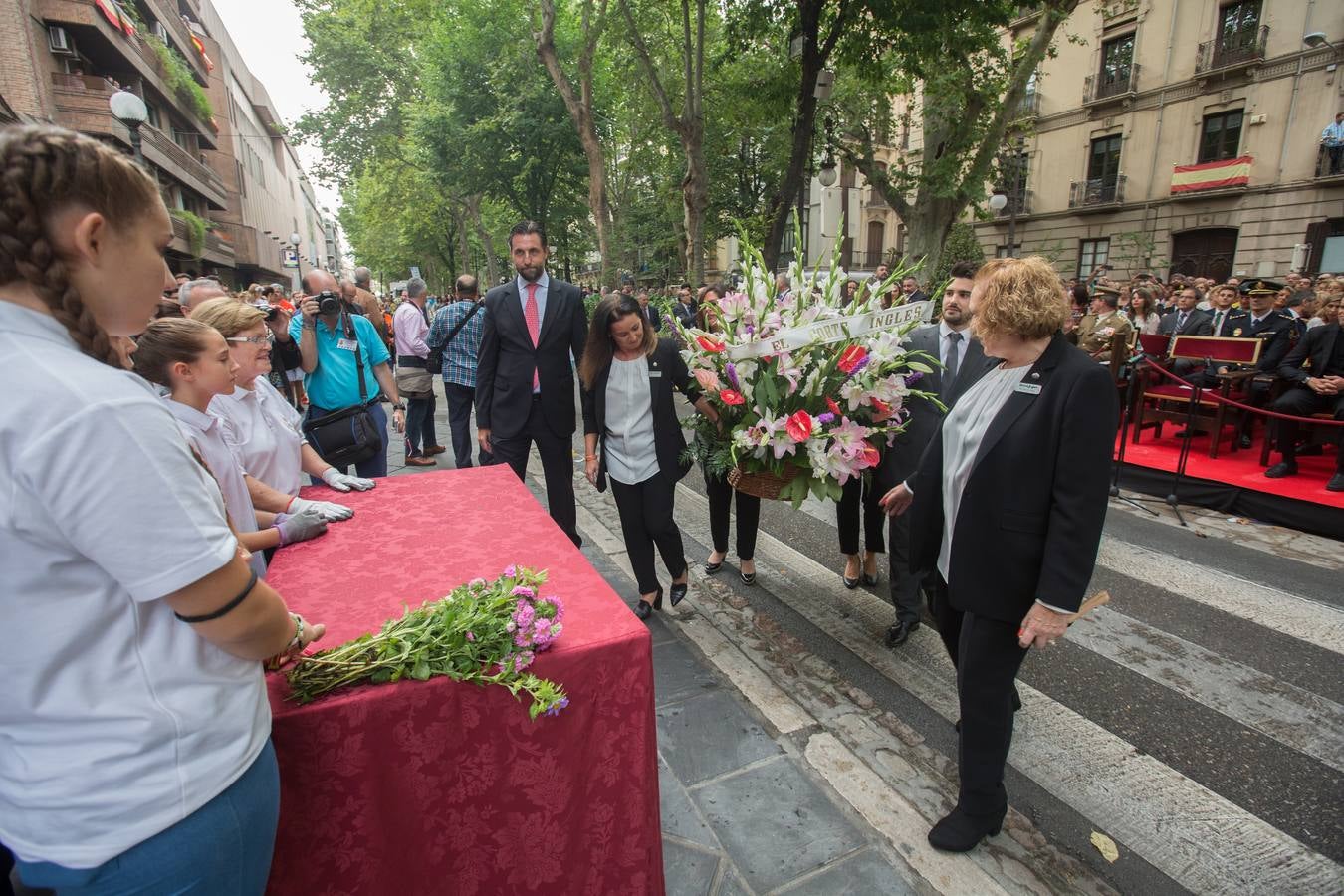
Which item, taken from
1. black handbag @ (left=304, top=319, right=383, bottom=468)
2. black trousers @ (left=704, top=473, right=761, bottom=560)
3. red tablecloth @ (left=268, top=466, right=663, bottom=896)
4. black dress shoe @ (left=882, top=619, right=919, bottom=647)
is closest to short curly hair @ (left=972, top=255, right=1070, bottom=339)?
red tablecloth @ (left=268, top=466, right=663, bottom=896)

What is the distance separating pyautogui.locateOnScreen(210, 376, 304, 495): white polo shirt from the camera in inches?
107

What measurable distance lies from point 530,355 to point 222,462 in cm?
225

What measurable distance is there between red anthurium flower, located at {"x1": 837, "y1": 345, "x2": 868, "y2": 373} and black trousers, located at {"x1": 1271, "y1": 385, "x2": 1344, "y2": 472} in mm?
5569

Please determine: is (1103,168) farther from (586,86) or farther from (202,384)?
(202,384)

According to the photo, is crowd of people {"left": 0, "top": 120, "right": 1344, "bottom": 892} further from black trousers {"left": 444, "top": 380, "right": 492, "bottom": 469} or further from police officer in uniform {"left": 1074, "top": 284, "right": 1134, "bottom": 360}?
police officer in uniform {"left": 1074, "top": 284, "right": 1134, "bottom": 360}

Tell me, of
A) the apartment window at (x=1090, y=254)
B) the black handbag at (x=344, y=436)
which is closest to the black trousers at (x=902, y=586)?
the black handbag at (x=344, y=436)

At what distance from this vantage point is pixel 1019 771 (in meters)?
2.74

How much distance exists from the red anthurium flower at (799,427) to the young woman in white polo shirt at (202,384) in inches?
79.4

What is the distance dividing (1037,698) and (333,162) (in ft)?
130

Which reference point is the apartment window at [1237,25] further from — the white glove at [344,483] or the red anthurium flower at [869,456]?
the white glove at [344,483]

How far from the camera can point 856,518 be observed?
426cm

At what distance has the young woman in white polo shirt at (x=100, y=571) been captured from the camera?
Answer: 894 millimetres

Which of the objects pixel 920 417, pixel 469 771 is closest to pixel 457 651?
pixel 469 771

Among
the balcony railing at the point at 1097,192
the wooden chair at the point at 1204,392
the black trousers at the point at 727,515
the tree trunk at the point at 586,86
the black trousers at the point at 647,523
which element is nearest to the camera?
the black trousers at the point at 647,523
